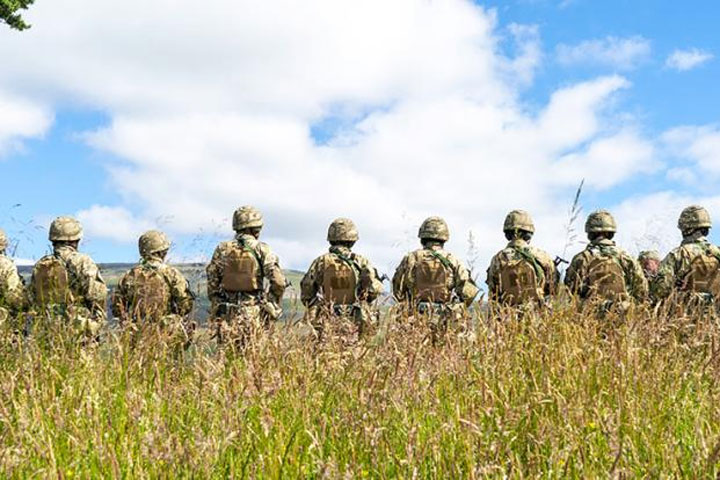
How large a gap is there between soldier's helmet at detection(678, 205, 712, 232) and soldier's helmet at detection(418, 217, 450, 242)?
3466 millimetres

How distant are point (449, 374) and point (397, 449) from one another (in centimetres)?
102

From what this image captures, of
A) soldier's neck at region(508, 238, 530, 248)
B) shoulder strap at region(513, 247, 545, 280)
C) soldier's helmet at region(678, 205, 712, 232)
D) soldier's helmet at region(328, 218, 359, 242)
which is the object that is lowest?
shoulder strap at region(513, 247, 545, 280)

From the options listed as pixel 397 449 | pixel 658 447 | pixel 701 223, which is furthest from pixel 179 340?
pixel 701 223

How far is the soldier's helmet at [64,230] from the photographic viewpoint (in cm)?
1023

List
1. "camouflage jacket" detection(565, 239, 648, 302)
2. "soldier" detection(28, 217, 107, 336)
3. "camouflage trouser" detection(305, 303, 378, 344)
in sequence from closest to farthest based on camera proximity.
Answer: "camouflage trouser" detection(305, 303, 378, 344) < "soldier" detection(28, 217, 107, 336) < "camouflage jacket" detection(565, 239, 648, 302)

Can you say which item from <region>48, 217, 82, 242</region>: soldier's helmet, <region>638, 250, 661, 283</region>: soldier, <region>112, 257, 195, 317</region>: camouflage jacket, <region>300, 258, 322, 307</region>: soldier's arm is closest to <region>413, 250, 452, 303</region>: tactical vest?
<region>300, 258, 322, 307</region>: soldier's arm

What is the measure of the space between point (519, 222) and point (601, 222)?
1.17 meters

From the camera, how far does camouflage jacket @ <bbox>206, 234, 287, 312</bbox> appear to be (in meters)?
10.6

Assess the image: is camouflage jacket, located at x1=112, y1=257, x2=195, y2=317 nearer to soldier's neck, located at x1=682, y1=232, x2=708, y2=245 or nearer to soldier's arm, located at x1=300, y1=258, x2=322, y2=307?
soldier's arm, located at x1=300, y1=258, x2=322, y2=307

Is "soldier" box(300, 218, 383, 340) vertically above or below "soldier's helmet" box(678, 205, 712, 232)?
below

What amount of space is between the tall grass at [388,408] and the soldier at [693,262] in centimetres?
642

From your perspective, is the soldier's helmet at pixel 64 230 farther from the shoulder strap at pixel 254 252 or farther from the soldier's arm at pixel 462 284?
the soldier's arm at pixel 462 284

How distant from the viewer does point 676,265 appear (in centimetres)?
1075

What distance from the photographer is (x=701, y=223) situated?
11.1 m
